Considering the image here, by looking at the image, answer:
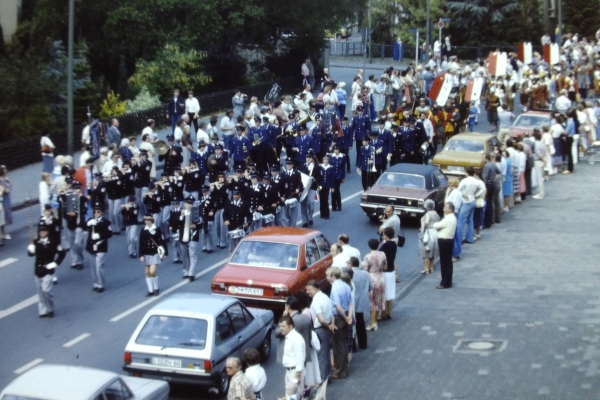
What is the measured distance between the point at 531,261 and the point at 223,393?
33.1 feet

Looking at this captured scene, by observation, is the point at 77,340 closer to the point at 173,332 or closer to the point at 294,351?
the point at 173,332

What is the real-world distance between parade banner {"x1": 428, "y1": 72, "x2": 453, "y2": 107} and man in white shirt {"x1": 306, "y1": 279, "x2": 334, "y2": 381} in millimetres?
19548

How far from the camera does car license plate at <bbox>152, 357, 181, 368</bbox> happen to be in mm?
13156

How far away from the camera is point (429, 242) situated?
1992cm

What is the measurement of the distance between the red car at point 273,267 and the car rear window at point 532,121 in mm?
16144

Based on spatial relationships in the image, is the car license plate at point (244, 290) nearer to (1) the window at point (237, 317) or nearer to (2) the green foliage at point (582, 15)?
(1) the window at point (237, 317)

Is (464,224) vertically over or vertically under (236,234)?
under

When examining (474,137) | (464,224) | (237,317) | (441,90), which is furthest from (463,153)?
(237,317)

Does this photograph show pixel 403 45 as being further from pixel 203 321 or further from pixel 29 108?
pixel 203 321

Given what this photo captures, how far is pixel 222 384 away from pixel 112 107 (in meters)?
24.0

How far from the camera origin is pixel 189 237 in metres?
19.4

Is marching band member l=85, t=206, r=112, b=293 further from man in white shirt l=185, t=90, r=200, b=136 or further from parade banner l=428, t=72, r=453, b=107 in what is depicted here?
parade banner l=428, t=72, r=453, b=107

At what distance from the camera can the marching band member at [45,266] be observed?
17.2m

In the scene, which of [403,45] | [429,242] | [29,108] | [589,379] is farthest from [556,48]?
[589,379]
